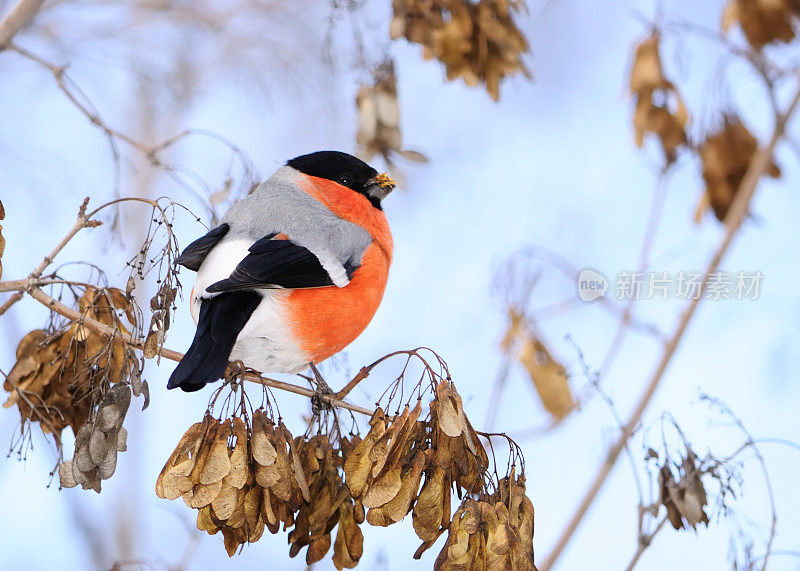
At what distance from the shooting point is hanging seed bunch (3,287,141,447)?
49.7 inches

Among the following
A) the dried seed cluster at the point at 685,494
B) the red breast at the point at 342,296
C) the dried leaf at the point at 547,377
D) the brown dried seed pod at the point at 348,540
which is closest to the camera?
the brown dried seed pod at the point at 348,540

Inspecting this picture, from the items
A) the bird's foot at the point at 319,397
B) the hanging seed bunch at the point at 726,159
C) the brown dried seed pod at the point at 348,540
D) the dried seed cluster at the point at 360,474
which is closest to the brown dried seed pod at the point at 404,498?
the dried seed cluster at the point at 360,474

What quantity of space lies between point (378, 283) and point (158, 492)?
0.63 metres

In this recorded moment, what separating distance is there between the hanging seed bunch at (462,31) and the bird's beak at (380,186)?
28 centimetres

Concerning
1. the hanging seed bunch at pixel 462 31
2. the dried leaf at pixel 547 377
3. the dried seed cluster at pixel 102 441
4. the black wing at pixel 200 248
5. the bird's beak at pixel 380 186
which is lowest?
the dried seed cluster at pixel 102 441

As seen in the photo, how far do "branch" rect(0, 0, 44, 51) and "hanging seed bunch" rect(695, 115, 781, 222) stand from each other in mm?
1382

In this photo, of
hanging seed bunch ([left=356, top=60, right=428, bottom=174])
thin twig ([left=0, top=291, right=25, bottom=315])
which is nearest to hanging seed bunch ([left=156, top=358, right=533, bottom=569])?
thin twig ([left=0, top=291, right=25, bottom=315])

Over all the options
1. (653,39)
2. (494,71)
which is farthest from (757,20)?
(494,71)

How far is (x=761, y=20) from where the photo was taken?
5.81 ft

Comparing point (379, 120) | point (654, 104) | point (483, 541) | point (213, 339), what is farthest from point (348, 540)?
point (654, 104)

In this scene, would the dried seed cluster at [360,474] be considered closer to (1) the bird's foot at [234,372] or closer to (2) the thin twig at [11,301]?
(1) the bird's foot at [234,372]

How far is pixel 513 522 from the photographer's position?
3.58ft

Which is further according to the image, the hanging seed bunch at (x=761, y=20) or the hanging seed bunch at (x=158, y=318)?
the hanging seed bunch at (x=761, y=20)

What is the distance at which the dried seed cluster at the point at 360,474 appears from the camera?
1.06 meters
